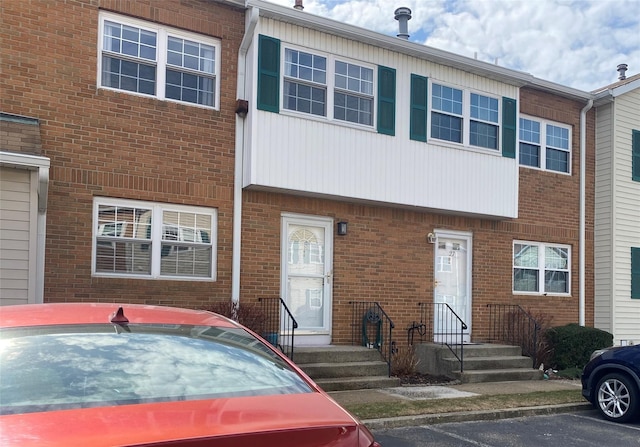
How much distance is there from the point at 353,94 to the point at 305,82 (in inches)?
38.7

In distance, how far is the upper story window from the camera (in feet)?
32.1

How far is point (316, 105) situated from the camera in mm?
10383

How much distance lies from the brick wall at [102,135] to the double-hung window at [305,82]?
3.18 ft

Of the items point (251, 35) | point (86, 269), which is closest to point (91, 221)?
point (86, 269)

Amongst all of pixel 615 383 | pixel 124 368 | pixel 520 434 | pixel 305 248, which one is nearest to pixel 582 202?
pixel 615 383

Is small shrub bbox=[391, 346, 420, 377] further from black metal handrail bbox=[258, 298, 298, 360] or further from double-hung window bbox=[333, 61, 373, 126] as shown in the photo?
double-hung window bbox=[333, 61, 373, 126]

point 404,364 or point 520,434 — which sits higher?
point 404,364

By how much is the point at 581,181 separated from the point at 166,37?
971 centimetres

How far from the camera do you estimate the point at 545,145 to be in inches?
531

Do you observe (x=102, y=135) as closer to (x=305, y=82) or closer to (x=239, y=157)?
(x=239, y=157)

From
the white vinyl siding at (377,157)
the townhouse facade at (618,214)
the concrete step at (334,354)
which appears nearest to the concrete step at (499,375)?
the concrete step at (334,354)

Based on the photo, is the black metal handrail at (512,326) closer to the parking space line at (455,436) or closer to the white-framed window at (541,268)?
the white-framed window at (541,268)

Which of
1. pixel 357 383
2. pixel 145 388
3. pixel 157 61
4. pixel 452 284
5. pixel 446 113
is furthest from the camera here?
pixel 452 284

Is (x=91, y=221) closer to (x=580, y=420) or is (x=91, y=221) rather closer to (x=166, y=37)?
(x=166, y=37)
